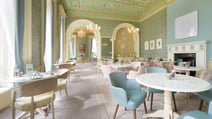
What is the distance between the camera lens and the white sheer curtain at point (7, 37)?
2410mm

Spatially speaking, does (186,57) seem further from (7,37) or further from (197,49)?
(7,37)

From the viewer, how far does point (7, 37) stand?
8.14 feet

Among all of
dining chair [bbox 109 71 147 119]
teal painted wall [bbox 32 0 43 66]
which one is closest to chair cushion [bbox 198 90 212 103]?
dining chair [bbox 109 71 147 119]

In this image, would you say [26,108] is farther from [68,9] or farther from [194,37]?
[68,9]

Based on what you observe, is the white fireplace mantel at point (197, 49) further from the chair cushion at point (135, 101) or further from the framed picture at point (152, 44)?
the chair cushion at point (135, 101)

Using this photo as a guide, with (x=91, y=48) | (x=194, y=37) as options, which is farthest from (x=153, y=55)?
(x=91, y=48)

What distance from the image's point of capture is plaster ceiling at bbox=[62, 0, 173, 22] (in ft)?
23.3

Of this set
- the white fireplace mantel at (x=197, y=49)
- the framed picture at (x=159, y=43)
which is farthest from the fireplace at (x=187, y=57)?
the framed picture at (x=159, y=43)

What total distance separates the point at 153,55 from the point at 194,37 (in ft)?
11.1

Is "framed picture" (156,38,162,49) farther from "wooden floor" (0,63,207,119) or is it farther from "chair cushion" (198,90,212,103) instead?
"chair cushion" (198,90,212,103)

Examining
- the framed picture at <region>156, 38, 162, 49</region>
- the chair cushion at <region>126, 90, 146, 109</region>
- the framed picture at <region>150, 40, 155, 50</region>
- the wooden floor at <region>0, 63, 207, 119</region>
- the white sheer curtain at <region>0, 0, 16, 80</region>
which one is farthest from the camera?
the framed picture at <region>150, 40, 155, 50</region>

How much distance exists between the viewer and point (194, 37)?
497 centimetres

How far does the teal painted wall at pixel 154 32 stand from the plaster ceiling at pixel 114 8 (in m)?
0.50

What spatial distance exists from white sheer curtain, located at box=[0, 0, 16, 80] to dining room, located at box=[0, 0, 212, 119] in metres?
0.02
